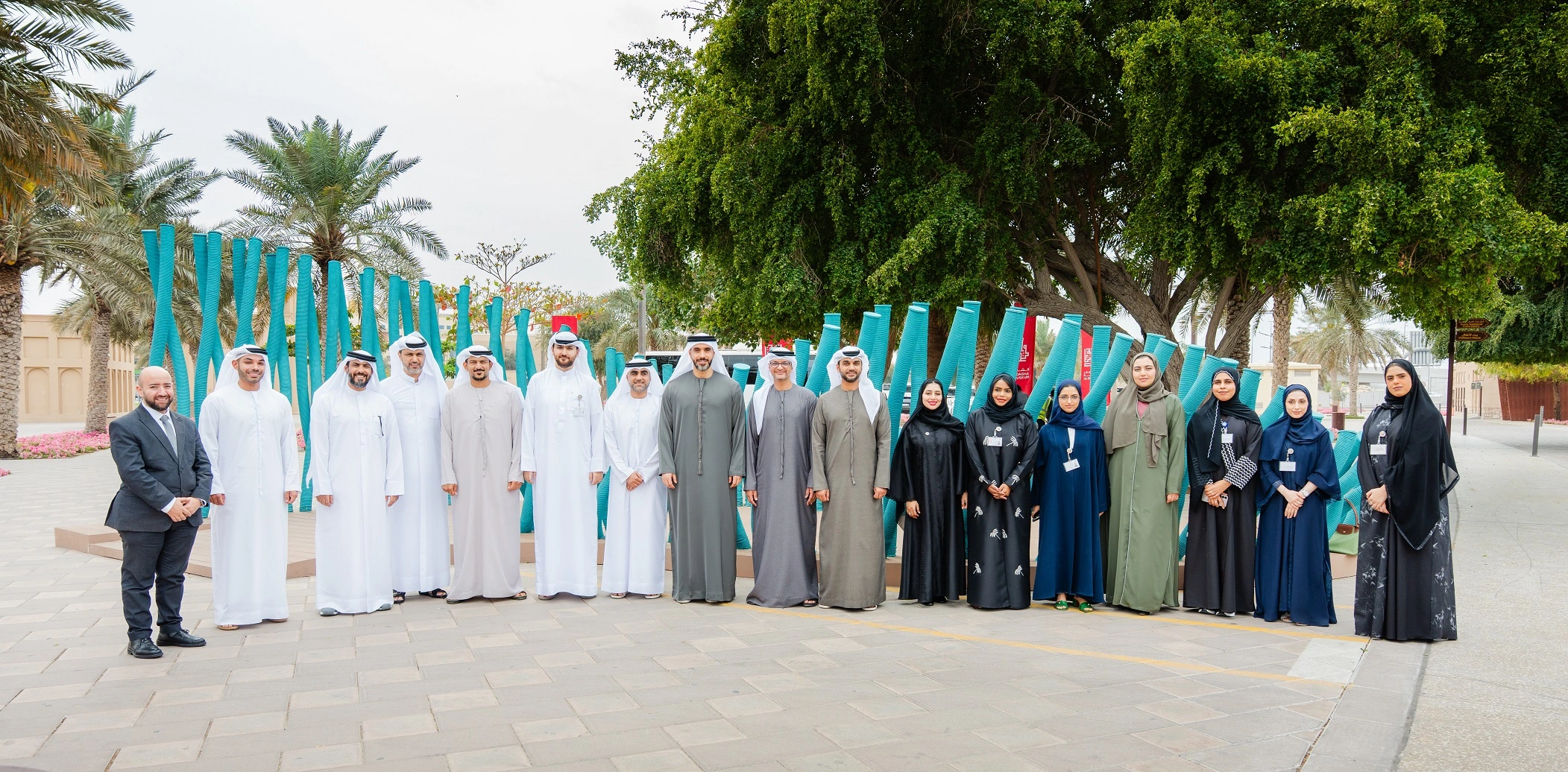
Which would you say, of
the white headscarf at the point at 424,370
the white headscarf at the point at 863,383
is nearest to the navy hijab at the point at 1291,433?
the white headscarf at the point at 863,383

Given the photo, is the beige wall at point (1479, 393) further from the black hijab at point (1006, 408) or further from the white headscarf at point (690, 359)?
the white headscarf at point (690, 359)

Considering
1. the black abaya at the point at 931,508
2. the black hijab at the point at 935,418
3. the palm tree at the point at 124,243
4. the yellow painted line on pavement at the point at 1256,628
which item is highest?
the palm tree at the point at 124,243

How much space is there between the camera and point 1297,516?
19.2ft

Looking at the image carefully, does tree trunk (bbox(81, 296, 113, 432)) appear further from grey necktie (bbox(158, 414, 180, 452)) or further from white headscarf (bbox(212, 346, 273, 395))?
grey necktie (bbox(158, 414, 180, 452))

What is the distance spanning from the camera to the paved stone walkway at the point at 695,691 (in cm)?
372

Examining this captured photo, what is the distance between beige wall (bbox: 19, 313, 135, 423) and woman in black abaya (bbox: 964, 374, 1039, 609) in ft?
154

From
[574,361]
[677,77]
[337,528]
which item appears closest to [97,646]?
[337,528]

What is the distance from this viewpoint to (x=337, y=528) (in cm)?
597

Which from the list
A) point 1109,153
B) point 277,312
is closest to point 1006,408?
point 277,312

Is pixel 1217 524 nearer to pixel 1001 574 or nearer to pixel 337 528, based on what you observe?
pixel 1001 574

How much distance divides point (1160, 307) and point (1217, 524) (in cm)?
903

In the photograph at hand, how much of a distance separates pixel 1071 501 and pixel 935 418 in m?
0.99

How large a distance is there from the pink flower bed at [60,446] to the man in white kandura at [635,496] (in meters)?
18.1

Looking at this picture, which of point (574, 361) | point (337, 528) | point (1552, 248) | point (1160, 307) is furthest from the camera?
point (1160, 307)
